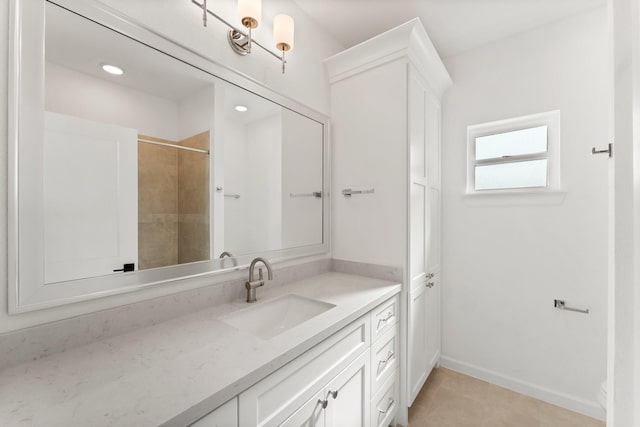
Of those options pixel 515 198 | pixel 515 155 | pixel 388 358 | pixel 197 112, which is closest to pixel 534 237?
pixel 515 198

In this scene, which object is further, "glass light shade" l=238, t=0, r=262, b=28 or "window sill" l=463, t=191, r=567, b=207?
"window sill" l=463, t=191, r=567, b=207

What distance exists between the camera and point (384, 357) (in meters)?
1.42

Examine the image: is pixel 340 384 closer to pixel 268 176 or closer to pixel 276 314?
pixel 276 314

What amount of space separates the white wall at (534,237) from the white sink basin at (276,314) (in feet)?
4.82

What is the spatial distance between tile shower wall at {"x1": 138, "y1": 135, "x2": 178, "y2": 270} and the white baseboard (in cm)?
233

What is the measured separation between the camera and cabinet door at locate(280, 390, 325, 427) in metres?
0.83

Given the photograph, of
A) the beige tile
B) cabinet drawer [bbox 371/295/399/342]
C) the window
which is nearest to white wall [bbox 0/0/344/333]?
cabinet drawer [bbox 371/295/399/342]

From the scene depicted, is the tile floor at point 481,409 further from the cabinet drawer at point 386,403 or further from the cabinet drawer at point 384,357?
the cabinet drawer at point 384,357

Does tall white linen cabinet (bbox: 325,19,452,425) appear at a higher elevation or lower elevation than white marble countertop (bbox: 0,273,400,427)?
higher

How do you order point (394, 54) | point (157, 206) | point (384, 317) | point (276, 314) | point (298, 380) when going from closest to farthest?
point (298, 380) → point (157, 206) → point (276, 314) → point (384, 317) → point (394, 54)

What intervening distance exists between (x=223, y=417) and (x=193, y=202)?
2.68 ft

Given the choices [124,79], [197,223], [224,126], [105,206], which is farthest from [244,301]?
[124,79]

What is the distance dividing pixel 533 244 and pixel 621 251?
1543 millimetres

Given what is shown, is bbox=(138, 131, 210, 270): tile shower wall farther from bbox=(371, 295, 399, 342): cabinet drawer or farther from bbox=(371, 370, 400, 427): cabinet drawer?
bbox=(371, 370, 400, 427): cabinet drawer
